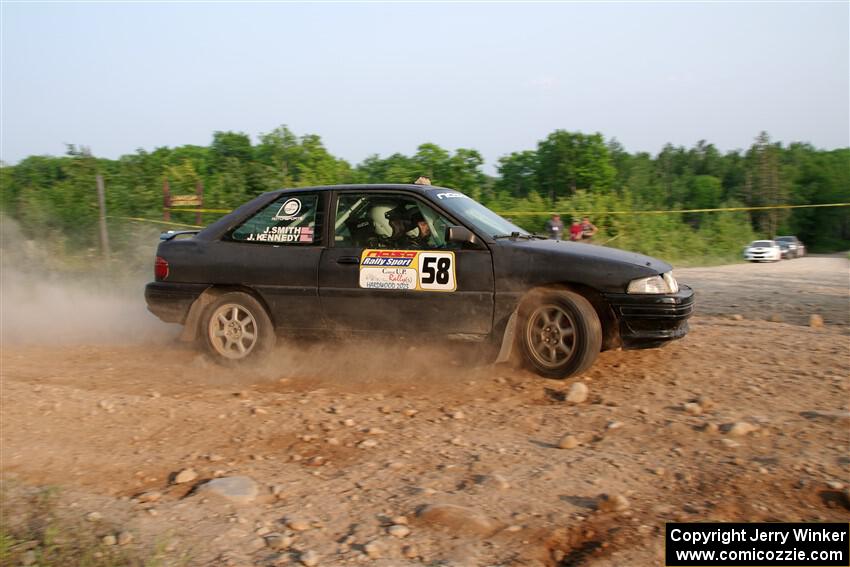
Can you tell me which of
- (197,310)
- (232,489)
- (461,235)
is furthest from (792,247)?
(232,489)

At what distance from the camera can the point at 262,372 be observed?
6266 millimetres

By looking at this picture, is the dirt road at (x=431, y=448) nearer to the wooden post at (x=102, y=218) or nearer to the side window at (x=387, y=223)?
the side window at (x=387, y=223)

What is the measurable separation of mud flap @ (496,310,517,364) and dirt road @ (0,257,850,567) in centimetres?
18

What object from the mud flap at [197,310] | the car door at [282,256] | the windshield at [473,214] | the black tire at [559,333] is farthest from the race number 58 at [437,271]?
the mud flap at [197,310]

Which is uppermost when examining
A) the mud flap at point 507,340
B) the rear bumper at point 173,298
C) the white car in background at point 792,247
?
the rear bumper at point 173,298

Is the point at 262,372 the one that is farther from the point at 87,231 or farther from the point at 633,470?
the point at 87,231

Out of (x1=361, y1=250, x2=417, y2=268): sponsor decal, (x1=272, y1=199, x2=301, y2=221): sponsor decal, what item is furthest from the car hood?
(x1=272, y1=199, x2=301, y2=221): sponsor decal

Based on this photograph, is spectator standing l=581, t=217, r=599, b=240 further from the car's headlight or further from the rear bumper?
the rear bumper

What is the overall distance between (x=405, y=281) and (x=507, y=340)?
37.1 inches

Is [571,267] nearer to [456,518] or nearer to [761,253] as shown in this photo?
[456,518]

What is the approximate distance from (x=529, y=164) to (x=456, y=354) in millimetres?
32943

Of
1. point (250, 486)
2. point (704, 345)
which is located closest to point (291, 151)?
point (704, 345)

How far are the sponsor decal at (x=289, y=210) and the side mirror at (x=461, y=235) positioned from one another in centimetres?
149

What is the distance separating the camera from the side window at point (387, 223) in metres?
5.92
